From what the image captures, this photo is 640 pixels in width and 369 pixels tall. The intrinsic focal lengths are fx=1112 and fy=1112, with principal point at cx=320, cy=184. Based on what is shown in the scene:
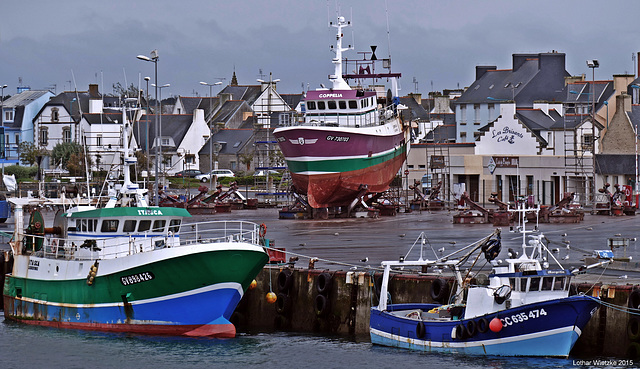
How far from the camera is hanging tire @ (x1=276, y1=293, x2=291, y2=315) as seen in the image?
2970cm

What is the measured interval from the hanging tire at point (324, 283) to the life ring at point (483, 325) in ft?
18.2

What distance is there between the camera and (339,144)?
52.7 metres

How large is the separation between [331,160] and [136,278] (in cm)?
2478

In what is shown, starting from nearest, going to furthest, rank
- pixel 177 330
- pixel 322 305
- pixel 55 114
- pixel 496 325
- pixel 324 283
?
pixel 496 325
pixel 177 330
pixel 322 305
pixel 324 283
pixel 55 114

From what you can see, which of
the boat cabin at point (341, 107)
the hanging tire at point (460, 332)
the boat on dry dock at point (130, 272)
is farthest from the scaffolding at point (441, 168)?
the hanging tire at point (460, 332)

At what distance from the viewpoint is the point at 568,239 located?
39.9 m

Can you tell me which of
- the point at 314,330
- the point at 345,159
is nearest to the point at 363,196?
the point at 345,159

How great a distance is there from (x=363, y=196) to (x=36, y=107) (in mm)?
63538

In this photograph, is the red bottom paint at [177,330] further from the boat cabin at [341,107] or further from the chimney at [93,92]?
the chimney at [93,92]

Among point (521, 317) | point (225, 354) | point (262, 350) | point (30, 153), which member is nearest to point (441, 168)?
point (262, 350)

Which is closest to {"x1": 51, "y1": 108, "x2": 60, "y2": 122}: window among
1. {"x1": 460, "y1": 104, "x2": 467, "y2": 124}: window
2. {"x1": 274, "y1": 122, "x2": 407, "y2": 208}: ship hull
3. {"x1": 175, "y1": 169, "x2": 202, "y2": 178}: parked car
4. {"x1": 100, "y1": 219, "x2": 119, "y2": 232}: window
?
{"x1": 175, "y1": 169, "x2": 202, "y2": 178}: parked car

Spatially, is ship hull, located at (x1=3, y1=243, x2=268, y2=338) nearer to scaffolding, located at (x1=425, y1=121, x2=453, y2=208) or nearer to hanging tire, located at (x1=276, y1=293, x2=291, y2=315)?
hanging tire, located at (x1=276, y1=293, x2=291, y2=315)

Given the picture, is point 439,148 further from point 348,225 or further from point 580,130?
point 348,225

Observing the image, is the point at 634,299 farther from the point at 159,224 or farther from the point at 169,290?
the point at 159,224
